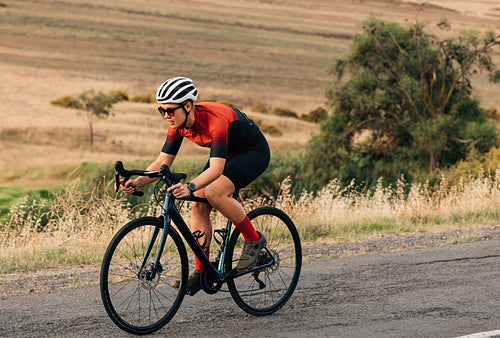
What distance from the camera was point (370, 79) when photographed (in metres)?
34.0

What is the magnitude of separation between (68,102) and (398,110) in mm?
43003

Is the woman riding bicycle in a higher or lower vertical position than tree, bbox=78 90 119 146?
higher

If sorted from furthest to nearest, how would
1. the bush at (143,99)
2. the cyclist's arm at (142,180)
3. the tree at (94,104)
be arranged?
the bush at (143,99) < the tree at (94,104) < the cyclist's arm at (142,180)

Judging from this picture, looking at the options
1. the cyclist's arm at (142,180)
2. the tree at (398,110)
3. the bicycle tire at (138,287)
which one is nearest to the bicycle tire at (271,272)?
the bicycle tire at (138,287)

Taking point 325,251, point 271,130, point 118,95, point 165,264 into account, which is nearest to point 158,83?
point 118,95

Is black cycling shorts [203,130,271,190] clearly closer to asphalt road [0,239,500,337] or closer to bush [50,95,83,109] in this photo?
asphalt road [0,239,500,337]

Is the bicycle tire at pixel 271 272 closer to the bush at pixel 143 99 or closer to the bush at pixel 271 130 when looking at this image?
the bush at pixel 271 130

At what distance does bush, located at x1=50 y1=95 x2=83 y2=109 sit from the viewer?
6469 cm

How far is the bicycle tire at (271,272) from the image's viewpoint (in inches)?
207

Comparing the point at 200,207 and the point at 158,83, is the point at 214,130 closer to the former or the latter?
the point at 200,207

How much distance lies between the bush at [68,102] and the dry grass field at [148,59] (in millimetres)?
1191

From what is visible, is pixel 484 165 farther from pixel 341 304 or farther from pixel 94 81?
pixel 94 81

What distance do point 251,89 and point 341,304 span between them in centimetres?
7669

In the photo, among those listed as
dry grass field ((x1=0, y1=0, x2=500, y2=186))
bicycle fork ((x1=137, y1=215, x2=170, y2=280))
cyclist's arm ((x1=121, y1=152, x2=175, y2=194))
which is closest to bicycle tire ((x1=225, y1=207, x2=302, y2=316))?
bicycle fork ((x1=137, y1=215, x2=170, y2=280))
